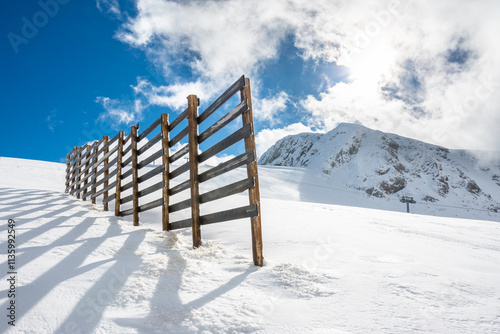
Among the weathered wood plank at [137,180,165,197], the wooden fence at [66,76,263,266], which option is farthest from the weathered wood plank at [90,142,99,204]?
the weathered wood plank at [137,180,165,197]

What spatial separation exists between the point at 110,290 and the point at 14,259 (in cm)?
121

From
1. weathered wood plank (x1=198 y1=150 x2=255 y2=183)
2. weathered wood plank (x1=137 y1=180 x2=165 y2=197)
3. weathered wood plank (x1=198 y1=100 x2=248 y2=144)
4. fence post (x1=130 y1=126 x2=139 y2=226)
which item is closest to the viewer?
weathered wood plank (x1=198 y1=150 x2=255 y2=183)

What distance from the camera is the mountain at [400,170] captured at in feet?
123

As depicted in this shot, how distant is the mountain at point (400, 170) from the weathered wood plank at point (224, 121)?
32200 mm

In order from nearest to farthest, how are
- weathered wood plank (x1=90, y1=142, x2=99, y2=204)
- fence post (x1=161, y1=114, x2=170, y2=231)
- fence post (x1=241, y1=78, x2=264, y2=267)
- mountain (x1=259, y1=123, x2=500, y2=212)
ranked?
fence post (x1=241, y1=78, x2=264, y2=267)
fence post (x1=161, y1=114, x2=170, y2=231)
weathered wood plank (x1=90, y1=142, x2=99, y2=204)
mountain (x1=259, y1=123, x2=500, y2=212)

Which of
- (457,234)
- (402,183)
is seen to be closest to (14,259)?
(457,234)

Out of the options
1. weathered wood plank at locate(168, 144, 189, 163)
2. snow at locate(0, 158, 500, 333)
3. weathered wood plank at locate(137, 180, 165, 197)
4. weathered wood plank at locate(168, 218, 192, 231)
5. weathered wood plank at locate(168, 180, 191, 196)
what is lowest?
snow at locate(0, 158, 500, 333)

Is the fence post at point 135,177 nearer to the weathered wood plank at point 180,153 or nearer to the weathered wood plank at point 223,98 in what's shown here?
the weathered wood plank at point 180,153

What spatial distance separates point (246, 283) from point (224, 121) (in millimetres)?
2251

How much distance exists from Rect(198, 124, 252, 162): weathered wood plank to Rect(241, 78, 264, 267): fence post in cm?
7

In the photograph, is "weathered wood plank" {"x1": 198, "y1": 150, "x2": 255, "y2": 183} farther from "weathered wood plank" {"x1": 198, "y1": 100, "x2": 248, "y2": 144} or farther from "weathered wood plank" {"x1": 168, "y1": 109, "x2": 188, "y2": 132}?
"weathered wood plank" {"x1": 168, "y1": 109, "x2": 188, "y2": 132}

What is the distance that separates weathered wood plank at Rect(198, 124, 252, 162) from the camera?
3.39 meters

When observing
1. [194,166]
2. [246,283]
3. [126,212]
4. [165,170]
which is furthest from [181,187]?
[246,283]

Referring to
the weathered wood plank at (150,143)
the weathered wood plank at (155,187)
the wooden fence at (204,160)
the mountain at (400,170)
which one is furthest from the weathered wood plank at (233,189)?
the mountain at (400,170)
